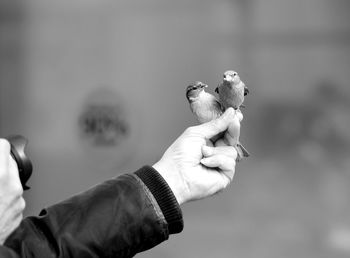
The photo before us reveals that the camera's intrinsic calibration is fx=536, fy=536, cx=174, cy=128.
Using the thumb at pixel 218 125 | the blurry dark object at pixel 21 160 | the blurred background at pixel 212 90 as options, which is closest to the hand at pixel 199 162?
the thumb at pixel 218 125

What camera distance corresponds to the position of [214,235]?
1820 mm

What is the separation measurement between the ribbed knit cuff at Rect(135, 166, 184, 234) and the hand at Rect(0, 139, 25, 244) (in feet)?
0.69

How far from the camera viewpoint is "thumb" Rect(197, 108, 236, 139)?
893 mm

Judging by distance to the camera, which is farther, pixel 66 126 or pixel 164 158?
pixel 66 126

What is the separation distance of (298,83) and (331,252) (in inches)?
22.4

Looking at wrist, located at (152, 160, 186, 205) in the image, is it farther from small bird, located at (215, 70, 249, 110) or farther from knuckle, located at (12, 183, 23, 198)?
knuckle, located at (12, 183, 23, 198)

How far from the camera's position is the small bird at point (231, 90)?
839mm

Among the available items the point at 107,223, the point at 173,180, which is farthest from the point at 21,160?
the point at 173,180

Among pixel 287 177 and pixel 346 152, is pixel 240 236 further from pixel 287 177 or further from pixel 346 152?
pixel 346 152

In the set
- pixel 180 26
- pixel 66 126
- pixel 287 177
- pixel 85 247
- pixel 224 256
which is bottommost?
pixel 224 256

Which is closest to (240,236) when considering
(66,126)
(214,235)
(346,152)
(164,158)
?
(214,235)

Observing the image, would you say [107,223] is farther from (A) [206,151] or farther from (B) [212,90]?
(B) [212,90]

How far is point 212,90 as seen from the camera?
1712 mm

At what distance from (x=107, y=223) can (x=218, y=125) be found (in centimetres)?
25
